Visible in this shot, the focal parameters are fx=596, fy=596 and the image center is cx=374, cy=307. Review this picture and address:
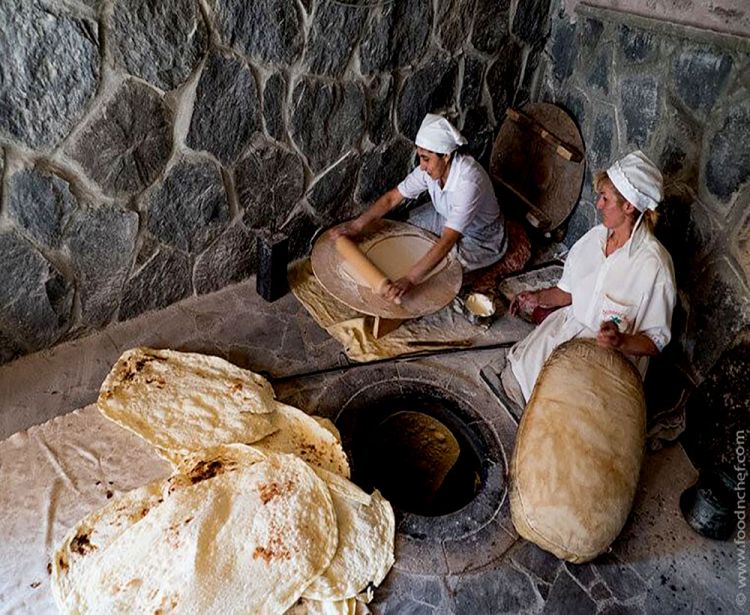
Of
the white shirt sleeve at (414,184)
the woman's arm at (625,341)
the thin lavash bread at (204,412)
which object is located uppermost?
the white shirt sleeve at (414,184)

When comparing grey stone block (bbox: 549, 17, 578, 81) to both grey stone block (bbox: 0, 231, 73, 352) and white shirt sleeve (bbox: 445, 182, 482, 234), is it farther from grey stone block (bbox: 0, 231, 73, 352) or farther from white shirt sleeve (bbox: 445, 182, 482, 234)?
grey stone block (bbox: 0, 231, 73, 352)

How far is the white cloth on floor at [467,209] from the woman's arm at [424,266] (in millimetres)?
72

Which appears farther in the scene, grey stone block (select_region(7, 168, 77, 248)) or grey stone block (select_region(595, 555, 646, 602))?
grey stone block (select_region(7, 168, 77, 248))

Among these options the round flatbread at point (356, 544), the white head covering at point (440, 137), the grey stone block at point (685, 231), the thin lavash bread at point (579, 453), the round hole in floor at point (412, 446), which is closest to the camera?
the round flatbread at point (356, 544)

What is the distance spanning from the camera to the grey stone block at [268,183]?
11.1ft

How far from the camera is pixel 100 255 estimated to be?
308 centimetres

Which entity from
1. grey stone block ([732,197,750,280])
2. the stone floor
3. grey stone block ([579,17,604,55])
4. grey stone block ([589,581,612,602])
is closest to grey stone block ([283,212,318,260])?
the stone floor

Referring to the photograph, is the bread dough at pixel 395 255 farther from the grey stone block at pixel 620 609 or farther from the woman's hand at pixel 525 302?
the grey stone block at pixel 620 609

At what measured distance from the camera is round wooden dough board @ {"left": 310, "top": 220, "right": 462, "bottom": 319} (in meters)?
3.29

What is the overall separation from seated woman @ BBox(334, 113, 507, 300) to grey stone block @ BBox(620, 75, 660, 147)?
940 millimetres

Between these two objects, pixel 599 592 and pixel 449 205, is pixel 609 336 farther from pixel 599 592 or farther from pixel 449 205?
pixel 449 205

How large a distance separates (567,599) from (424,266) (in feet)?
6.05

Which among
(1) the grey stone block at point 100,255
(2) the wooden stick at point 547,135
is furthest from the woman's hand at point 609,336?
(1) the grey stone block at point 100,255

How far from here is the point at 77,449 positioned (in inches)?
108
